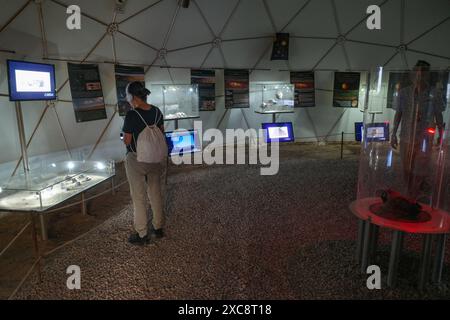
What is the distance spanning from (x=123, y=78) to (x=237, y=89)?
3.05m

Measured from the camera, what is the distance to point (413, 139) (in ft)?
13.6

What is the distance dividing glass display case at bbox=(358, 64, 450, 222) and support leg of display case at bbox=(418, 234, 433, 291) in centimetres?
56

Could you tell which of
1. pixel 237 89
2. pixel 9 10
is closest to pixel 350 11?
pixel 237 89

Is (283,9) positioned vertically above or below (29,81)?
above

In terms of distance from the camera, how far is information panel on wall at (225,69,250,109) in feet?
28.6

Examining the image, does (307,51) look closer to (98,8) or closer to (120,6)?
(120,6)

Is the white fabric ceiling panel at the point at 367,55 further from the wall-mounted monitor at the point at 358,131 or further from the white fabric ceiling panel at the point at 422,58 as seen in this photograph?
the wall-mounted monitor at the point at 358,131

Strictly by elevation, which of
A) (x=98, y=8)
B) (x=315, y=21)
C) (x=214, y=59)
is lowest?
(x=214, y=59)

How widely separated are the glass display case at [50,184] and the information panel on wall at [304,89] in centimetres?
610

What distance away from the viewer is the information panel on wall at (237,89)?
871 cm

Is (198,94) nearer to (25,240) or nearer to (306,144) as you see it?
(306,144)

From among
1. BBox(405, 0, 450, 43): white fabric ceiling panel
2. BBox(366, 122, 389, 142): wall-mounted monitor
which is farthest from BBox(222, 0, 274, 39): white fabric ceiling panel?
BBox(366, 122, 389, 142): wall-mounted monitor

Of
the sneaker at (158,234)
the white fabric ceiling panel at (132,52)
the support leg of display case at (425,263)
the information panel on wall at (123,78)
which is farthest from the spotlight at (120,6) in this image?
the support leg of display case at (425,263)

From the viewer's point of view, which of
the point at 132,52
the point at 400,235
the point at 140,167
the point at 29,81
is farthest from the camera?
the point at 132,52
